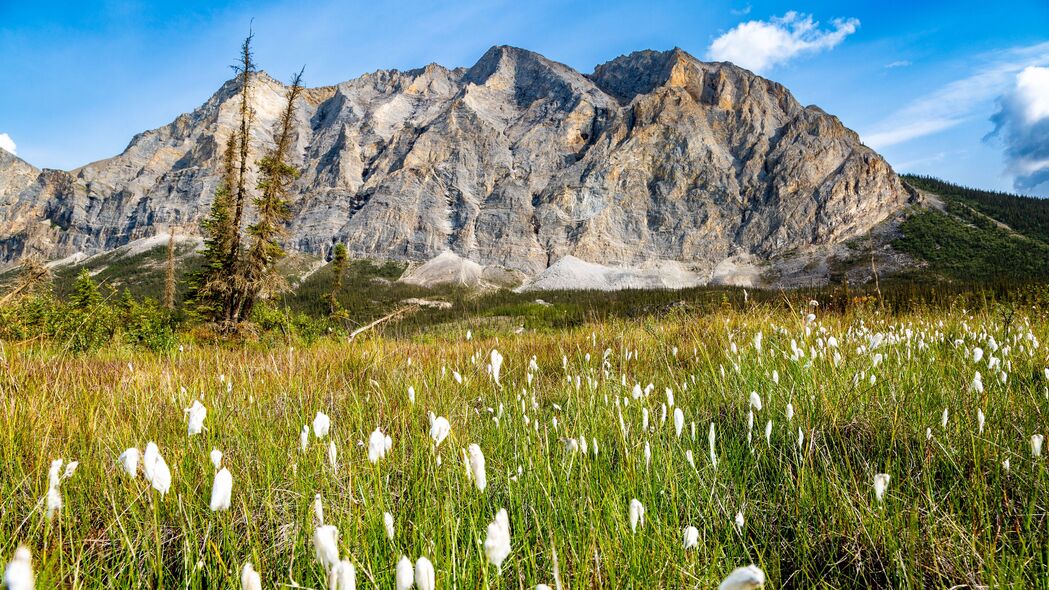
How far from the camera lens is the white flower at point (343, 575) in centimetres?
87

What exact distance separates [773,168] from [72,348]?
740 feet

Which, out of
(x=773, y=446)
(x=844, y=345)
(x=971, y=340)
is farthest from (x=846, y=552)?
(x=971, y=340)

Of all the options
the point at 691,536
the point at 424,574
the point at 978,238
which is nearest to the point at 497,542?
the point at 424,574

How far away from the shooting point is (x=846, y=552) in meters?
1.88

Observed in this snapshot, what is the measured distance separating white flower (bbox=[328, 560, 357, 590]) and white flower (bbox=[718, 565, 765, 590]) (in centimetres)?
64

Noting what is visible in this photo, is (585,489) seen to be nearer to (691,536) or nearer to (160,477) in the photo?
(691,536)

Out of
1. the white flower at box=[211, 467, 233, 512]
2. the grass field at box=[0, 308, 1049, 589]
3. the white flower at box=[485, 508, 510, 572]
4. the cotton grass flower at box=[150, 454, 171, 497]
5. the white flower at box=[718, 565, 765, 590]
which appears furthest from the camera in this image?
the grass field at box=[0, 308, 1049, 589]

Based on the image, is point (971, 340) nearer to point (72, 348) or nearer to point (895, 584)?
point (895, 584)

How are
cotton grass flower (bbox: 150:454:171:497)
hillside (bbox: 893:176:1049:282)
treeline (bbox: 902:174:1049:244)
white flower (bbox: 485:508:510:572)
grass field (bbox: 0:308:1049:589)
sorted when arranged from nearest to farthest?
white flower (bbox: 485:508:510:572), cotton grass flower (bbox: 150:454:171:497), grass field (bbox: 0:308:1049:589), hillside (bbox: 893:176:1049:282), treeline (bbox: 902:174:1049:244)

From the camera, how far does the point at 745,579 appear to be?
644 millimetres

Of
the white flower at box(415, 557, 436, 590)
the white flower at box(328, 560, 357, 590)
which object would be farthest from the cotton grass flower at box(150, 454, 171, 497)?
the white flower at box(415, 557, 436, 590)

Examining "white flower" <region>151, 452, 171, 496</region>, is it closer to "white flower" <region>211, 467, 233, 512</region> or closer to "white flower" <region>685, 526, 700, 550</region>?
"white flower" <region>211, 467, 233, 512</region>

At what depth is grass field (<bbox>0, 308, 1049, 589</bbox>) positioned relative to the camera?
1623 mm

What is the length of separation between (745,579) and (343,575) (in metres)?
0.69
